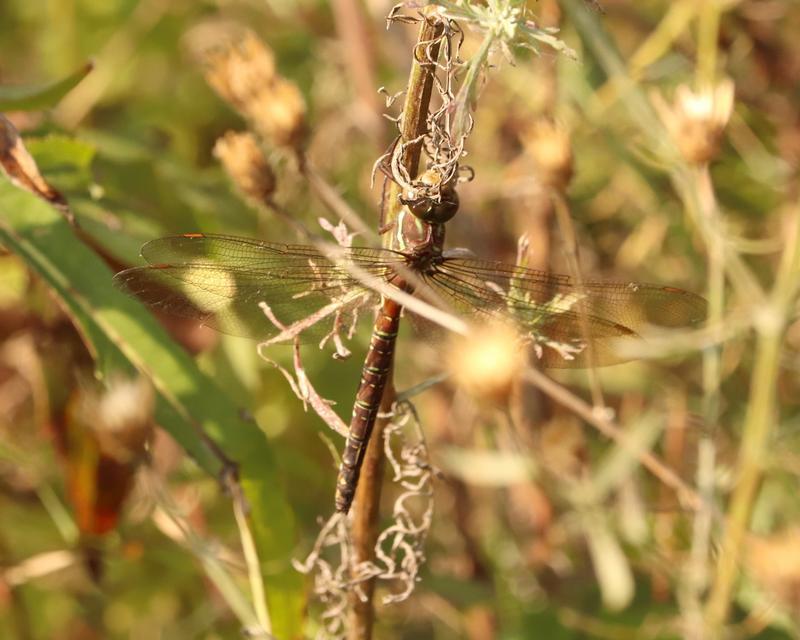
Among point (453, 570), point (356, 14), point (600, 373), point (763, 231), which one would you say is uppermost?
point (356, 14)

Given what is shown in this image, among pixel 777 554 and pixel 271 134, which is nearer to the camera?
pixel 777 554

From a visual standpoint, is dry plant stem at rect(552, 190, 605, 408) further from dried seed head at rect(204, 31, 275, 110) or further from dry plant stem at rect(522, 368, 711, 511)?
dried seed head at rect(204, 31, 275, 110)

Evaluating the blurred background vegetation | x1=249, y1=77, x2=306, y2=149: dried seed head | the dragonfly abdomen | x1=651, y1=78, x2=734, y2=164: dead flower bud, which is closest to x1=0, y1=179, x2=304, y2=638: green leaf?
the blurred background vegetation

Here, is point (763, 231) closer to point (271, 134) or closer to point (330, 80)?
point (330, 80)

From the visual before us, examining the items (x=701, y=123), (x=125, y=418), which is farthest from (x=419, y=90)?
(x=701, y=123)

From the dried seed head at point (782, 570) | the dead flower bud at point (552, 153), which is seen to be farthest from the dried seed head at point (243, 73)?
the dried seed head at point (782, 570)

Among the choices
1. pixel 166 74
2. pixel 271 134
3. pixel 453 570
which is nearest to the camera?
pixel 271 134

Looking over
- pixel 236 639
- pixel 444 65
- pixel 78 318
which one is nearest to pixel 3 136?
pixel 78 318

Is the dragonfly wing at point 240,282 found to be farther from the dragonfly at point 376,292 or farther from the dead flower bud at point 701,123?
the dead flower bud at point 701,123
